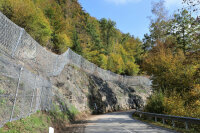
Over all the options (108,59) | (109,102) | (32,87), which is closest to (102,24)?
(108,59)

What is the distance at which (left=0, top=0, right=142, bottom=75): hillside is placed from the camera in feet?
59.3

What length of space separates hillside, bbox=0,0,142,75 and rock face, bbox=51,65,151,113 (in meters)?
6.59

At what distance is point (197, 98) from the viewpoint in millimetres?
14703

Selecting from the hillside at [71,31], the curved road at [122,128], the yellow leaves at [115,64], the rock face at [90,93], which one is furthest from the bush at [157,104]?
the yellow leaves at [115,64]

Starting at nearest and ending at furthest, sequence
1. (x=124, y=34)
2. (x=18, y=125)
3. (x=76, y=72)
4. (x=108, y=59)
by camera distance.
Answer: (x=18, y=125)
(x=76, y=72)
(x=108, y=59)
(x=124, y=34)

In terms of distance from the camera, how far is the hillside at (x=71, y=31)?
1806 cm

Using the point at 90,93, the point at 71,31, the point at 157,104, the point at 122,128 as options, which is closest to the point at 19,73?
the point at 122,128

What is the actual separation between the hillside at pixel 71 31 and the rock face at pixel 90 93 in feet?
21.6

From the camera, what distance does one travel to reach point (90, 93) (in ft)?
79.2

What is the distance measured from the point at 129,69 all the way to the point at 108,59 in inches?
354

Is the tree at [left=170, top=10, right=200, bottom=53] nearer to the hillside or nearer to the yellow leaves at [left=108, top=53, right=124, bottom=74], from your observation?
the hillside

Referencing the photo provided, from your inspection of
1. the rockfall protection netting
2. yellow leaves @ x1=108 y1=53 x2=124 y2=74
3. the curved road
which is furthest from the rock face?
yellow leaves @ x1=108 y1=53 x2=124 y2=74

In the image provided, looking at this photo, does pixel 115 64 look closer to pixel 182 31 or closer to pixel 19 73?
pixel 182 31

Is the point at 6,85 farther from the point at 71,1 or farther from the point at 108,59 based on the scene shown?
the point at 71,1
